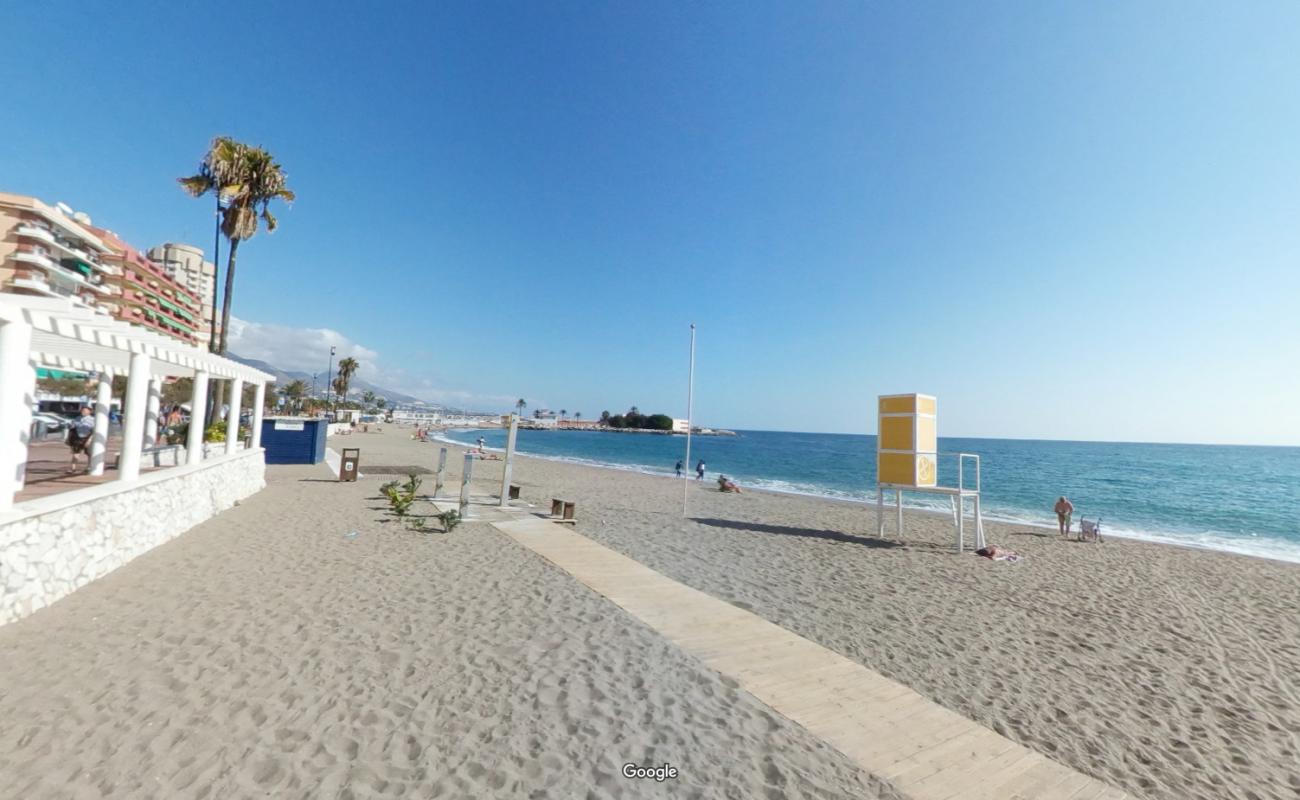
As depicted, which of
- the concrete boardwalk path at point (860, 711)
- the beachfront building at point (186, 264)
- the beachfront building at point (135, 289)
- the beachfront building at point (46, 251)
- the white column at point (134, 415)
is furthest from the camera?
the beachfront building at point (186, 264)

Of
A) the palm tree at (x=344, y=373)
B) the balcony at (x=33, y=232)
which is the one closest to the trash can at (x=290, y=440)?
the balcony at (x=33, y=232)

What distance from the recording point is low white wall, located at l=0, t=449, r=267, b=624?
490 cm

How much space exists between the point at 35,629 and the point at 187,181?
16.6 metres

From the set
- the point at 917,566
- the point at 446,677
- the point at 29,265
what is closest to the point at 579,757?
the point at 446,677

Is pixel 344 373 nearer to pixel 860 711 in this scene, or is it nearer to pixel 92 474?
pixel 92 474

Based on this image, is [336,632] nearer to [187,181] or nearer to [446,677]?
[446,677]

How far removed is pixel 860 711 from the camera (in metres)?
4.08

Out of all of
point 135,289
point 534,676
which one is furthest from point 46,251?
point 534,676

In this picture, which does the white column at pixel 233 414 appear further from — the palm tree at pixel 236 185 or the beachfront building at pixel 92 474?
the palm tree at pixel 236 185

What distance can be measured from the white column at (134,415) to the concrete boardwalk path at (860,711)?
6972 millimetres

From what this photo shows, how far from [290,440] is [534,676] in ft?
68.7

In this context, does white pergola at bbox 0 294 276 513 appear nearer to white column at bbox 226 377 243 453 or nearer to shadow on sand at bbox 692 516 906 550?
white column at bbox 226 377 243 453

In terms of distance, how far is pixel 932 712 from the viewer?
414 centimetres

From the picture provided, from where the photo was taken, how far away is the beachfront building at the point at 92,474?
488cm
